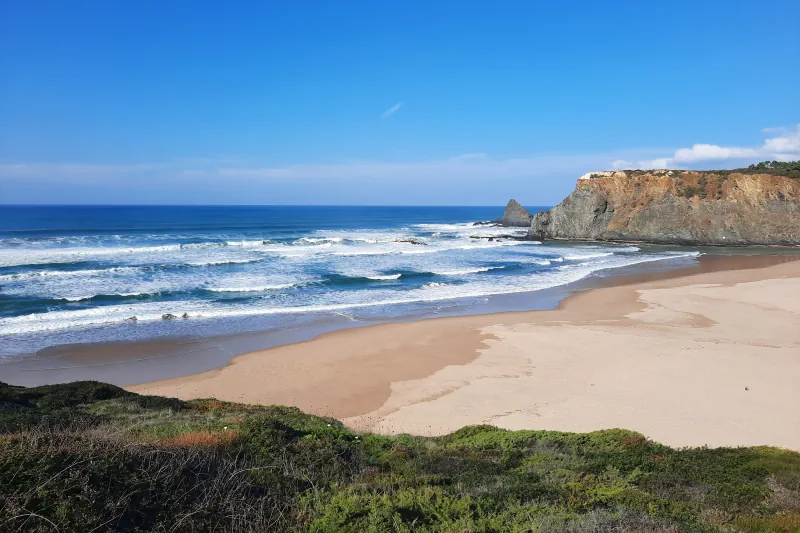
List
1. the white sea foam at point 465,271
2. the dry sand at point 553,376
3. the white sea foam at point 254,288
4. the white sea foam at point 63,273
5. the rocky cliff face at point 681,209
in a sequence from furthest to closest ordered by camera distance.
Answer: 1. the rocky cliff face at point 681,209
2. the white sea foam at point 465,271
3. the white sea foam at point 63,273
4. the white sea foam at point 254,288
5. the dry sand at point 553,376

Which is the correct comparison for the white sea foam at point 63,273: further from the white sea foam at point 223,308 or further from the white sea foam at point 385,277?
the white sea foam at point 385,277

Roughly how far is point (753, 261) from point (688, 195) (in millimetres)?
16143

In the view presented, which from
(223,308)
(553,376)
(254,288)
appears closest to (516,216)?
(254,288)

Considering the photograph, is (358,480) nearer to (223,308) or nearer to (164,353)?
(164,353)

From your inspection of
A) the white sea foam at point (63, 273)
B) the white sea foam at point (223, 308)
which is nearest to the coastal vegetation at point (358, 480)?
the white sea foam at point (223, 308)

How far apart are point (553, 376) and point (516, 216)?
76759 millimetres

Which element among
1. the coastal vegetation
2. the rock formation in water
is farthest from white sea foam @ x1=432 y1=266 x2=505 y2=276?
the rock formation in water

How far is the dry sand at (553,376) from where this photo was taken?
1117cm

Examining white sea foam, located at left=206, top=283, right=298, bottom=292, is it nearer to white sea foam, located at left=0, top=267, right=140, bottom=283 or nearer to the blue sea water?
the blue sea water

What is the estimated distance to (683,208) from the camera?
5544 cm

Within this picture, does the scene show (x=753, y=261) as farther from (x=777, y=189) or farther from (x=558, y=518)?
(x=558, y=518)

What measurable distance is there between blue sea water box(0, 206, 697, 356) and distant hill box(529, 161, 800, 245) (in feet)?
16.3

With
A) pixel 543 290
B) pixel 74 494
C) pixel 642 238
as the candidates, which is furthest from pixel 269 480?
pixel 642 238

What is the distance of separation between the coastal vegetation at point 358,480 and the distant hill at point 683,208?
53.9 metres
